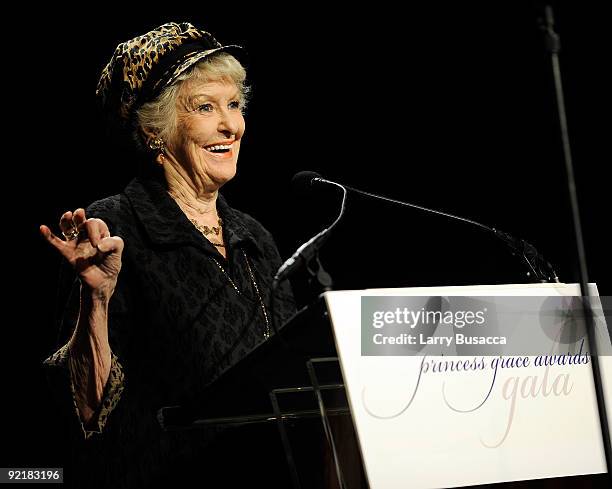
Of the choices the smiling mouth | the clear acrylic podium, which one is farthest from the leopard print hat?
the clear acrylic podium

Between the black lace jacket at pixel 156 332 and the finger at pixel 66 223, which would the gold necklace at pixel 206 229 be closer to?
the black lace jacket at pixel 156 332

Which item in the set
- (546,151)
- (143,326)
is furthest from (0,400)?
(546,151)

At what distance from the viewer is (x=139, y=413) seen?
6.31ft

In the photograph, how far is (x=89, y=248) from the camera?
167 cm

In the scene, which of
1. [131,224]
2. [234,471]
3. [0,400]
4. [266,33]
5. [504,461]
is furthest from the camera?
[266,33]

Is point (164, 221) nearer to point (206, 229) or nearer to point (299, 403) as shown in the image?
point (206, 229)

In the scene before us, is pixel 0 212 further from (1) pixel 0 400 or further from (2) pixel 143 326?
(2) pixel 143 326

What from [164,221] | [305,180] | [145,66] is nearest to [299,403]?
[305,180]

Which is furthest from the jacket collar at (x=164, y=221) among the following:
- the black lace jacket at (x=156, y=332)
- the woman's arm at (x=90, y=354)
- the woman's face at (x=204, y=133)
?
the woman's arm at (x=90, y=354)

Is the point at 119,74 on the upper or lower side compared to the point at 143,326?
upper

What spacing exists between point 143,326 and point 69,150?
0.94 metres

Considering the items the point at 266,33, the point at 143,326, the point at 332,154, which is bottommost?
the point at 143,326

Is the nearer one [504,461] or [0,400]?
[504,461]

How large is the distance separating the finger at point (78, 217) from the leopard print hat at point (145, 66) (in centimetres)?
75
